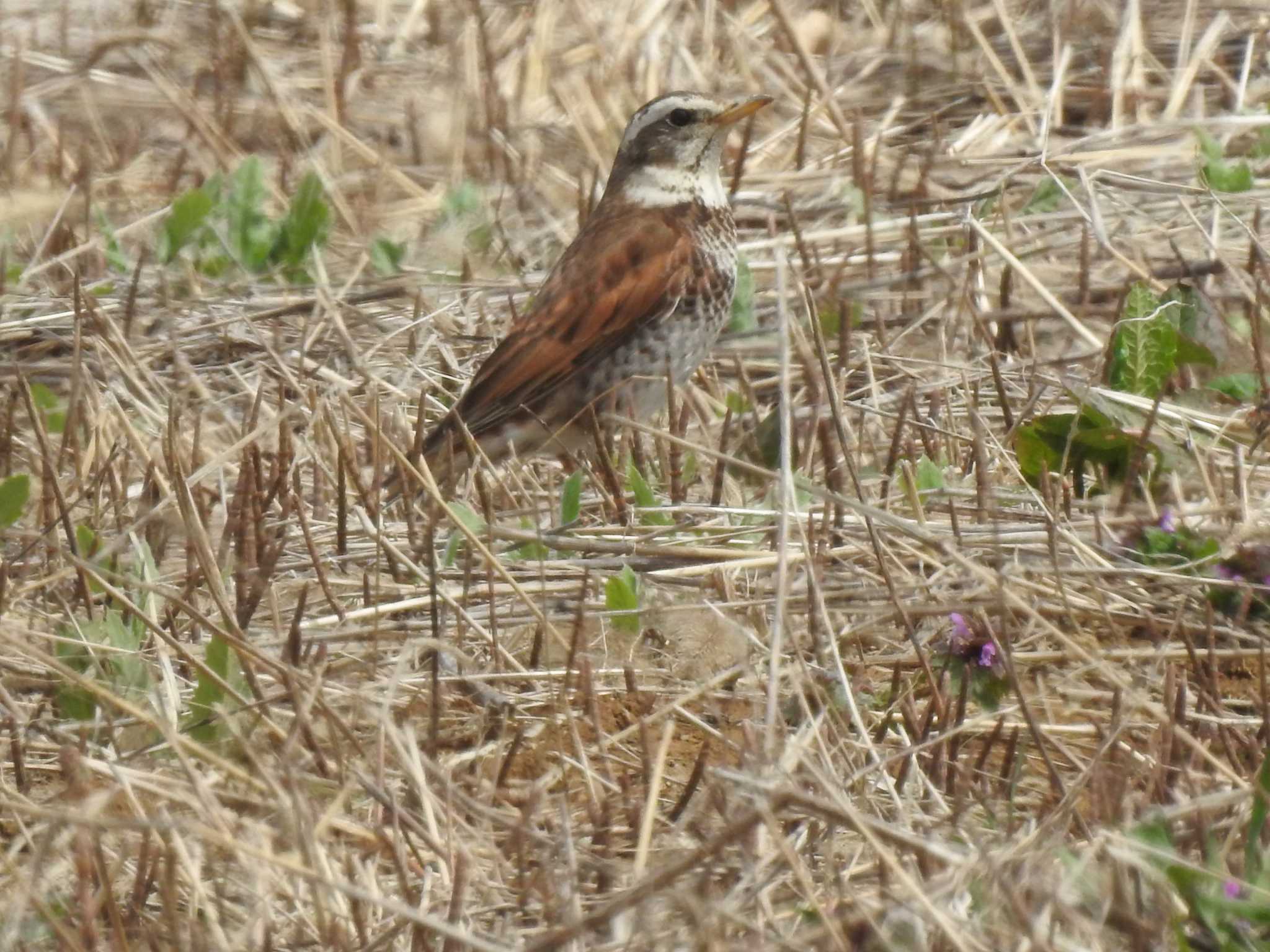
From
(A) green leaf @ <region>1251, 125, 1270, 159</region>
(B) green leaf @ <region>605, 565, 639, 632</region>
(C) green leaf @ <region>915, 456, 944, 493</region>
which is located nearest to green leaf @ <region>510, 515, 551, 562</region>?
(B) green leaf @ <region>605, 565, 639, 632</region>

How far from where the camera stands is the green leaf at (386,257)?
275 inches

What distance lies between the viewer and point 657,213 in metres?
6.14

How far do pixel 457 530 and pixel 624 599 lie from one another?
1.48ft

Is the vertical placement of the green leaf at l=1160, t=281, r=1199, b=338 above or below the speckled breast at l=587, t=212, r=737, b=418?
above

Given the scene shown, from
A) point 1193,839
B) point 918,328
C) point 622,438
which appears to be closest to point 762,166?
point 918,328

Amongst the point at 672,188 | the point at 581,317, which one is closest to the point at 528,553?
the point at 581,317

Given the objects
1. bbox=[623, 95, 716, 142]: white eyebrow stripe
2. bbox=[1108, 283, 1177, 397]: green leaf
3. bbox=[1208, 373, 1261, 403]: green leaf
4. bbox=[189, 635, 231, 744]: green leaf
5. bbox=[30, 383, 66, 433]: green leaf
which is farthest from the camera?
bbox=[623, 95, 716, 142]: white eyebrow stripe

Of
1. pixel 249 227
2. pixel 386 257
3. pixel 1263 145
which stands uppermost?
pixel 1263 145

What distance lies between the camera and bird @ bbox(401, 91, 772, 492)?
588 cm

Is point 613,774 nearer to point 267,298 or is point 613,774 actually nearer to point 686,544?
point 686,544

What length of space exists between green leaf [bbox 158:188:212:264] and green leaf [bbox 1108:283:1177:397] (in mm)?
3086

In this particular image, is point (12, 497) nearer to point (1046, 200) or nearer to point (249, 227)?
point (249, 227)

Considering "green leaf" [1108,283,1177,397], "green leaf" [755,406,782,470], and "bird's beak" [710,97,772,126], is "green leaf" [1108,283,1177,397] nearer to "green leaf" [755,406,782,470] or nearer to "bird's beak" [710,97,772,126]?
"green leaf" [755,406,782,470]

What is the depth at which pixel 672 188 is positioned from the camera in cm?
633
